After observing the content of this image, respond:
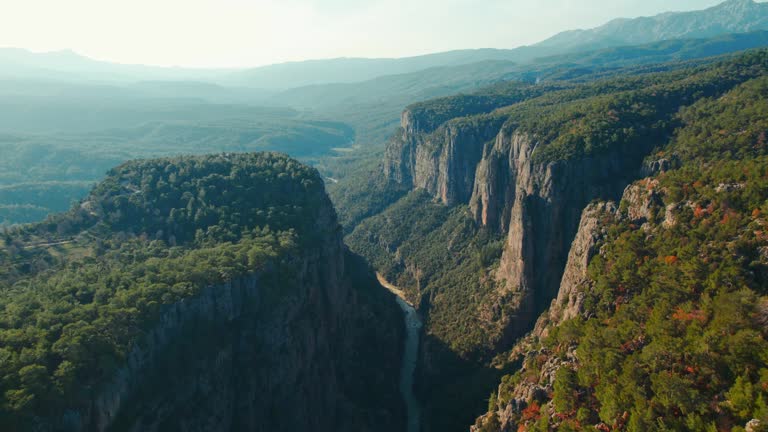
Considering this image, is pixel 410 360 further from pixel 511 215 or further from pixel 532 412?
pixel 532 412

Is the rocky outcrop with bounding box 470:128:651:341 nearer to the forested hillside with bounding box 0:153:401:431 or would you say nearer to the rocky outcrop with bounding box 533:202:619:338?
the rocky outcrop with bounding box 533:202:619:338

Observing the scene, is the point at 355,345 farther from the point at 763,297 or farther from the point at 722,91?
the point at 722,91

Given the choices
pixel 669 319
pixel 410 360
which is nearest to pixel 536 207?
pixel 410 360

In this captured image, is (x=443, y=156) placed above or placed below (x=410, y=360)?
above

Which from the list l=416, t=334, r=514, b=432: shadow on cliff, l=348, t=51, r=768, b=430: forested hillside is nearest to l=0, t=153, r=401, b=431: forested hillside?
l=416, t=334, r=514, b=432: shadow on cliff

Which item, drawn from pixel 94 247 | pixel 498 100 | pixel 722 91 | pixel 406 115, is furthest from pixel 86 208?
pixel 498 100

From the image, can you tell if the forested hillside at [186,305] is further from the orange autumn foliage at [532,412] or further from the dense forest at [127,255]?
the orange autumn foliage at [532,412]

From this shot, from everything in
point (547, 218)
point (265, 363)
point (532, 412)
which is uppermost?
point (547, 218)

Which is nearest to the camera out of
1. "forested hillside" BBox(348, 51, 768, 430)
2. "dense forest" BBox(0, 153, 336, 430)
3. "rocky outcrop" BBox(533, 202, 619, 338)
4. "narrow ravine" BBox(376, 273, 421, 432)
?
"dense forest" BBox(0, 153, 336, 430)
